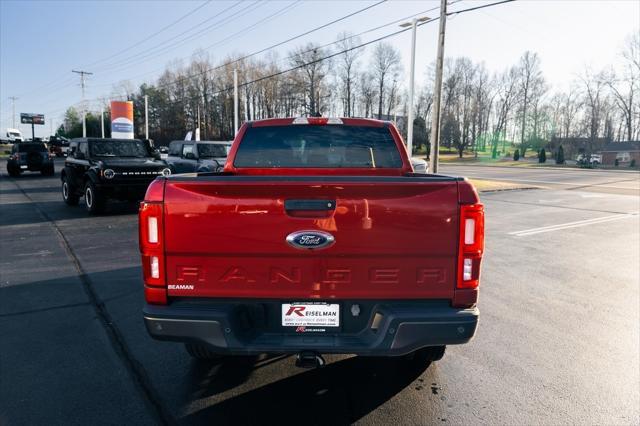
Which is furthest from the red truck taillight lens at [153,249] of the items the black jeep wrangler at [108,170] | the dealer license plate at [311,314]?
the black jeep wrangler at [108,170]

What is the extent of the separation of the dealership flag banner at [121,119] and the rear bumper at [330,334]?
122ft

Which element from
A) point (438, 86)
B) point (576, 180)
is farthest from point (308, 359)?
point (576, 180)

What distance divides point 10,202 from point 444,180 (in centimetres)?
1563

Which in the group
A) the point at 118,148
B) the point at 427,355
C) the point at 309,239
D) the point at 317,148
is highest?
the point at 118,148

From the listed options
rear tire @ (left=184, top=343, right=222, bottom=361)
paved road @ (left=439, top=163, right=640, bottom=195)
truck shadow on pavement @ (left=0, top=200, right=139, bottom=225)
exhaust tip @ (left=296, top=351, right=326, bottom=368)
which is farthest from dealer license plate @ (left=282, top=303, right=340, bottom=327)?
paved road @ (left=439, top=163, right=640, bottom=195)

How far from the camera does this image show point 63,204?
13.9m

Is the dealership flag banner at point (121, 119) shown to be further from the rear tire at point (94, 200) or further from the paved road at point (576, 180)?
the paved road at point (576, 180)

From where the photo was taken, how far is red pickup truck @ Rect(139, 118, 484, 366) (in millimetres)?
2559

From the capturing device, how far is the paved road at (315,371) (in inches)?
117

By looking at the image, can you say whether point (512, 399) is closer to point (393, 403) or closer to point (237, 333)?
point (393, 403)

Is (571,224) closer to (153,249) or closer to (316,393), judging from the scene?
(316,393)

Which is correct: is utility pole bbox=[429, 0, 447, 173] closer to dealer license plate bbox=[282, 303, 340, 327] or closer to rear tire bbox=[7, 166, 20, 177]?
dealer license plate bbox=[282, 303, 340, 327]

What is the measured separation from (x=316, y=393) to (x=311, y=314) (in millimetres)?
877

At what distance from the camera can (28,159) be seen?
24500 mm
